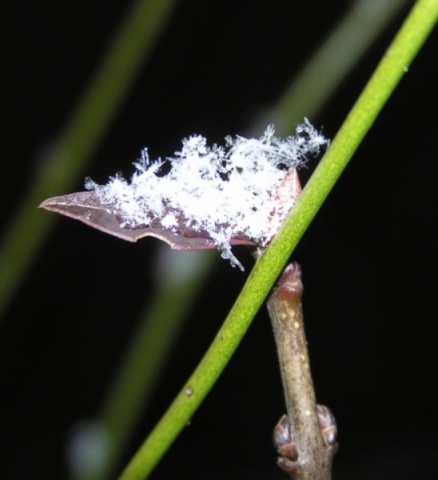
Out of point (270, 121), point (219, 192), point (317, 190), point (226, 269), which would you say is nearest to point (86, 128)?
point (270, 121)

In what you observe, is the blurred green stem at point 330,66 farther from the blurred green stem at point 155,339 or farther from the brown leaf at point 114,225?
the brown leaf at point 114,225

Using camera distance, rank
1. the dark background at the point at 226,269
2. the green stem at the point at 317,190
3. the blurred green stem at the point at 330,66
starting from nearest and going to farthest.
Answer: the green stem at the point at 317,190
the blurred green stem at the point at 330,66
the dark background at the point at 226,269

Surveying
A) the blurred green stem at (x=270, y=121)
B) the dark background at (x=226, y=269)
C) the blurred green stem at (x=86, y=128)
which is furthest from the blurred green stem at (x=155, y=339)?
the dark background at (x=226, y=269)

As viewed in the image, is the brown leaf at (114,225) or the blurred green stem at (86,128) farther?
the blurred green stem at (86,128)

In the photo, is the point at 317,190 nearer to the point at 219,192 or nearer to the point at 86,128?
the point at 219,192

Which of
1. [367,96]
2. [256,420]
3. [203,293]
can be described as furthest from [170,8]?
[256,420]

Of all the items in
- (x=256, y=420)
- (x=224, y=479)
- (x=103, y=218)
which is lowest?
(x=224, y=479)

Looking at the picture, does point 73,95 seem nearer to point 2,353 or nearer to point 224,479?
point 2,353
